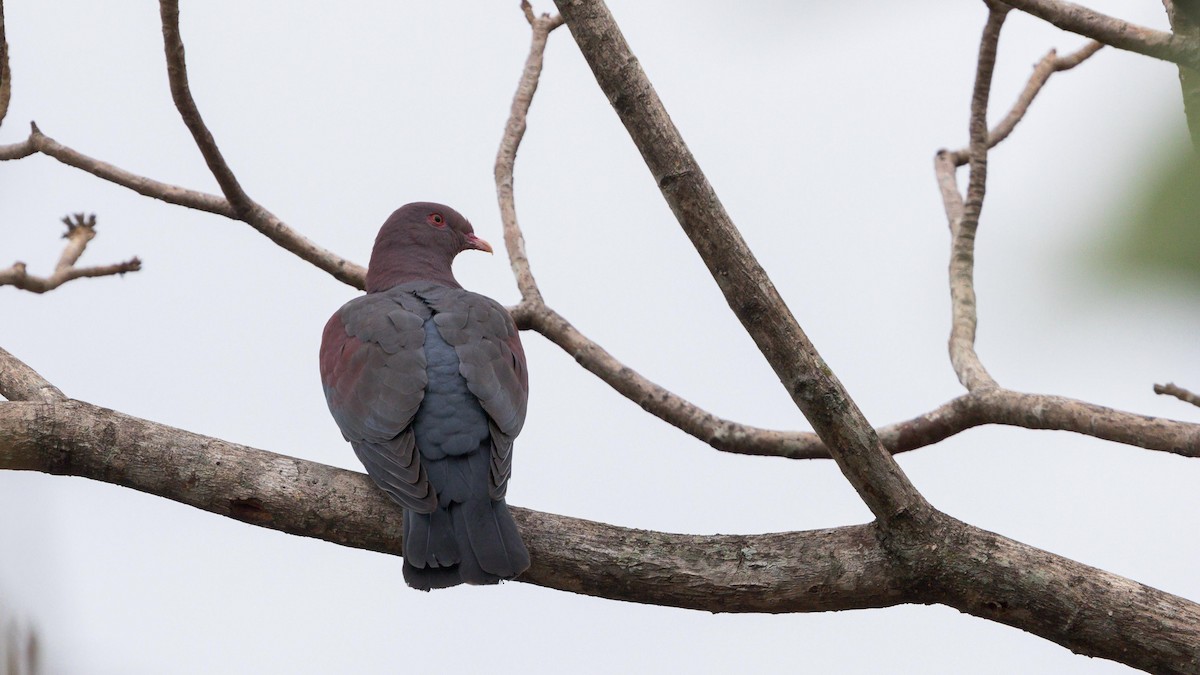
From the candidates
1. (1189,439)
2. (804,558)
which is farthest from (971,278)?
(804,558)

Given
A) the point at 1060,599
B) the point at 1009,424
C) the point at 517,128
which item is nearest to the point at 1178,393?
the point at 1060,599

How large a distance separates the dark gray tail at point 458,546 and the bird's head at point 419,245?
1648 mm

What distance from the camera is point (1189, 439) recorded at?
10.0 ft

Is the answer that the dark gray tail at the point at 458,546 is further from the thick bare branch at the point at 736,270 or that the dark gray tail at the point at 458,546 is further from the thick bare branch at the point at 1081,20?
the thick bare branch at the point at 1081,20

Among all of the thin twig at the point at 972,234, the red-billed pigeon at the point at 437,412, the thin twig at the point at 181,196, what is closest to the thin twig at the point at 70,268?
the thin twig at the point at 181,196

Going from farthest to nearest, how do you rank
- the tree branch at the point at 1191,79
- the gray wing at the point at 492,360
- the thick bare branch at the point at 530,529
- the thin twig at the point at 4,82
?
the thin twig at the point at 4,82 → the gray wing at the point at 492,360 → the thick bare branch at the point at 530,529 → the tree branch at the point at 1191,79

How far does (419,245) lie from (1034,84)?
102 inches

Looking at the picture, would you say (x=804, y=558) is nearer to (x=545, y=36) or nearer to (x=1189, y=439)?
(x=1189, y=439)

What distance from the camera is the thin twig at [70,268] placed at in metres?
3.96

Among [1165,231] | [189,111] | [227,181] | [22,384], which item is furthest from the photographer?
[227,181]

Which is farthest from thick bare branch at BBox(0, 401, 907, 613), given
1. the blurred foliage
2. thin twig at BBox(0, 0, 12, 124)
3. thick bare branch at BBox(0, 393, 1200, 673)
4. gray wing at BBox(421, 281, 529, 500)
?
the blurred foliage

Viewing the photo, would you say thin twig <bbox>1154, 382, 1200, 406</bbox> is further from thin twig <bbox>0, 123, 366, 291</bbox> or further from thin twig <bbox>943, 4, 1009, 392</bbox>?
thin twig <bbox>0, 123, 366, 291</bbox>

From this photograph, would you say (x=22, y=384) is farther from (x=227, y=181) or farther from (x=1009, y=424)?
(x=1009, y=424)

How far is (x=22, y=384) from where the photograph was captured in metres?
3.18
